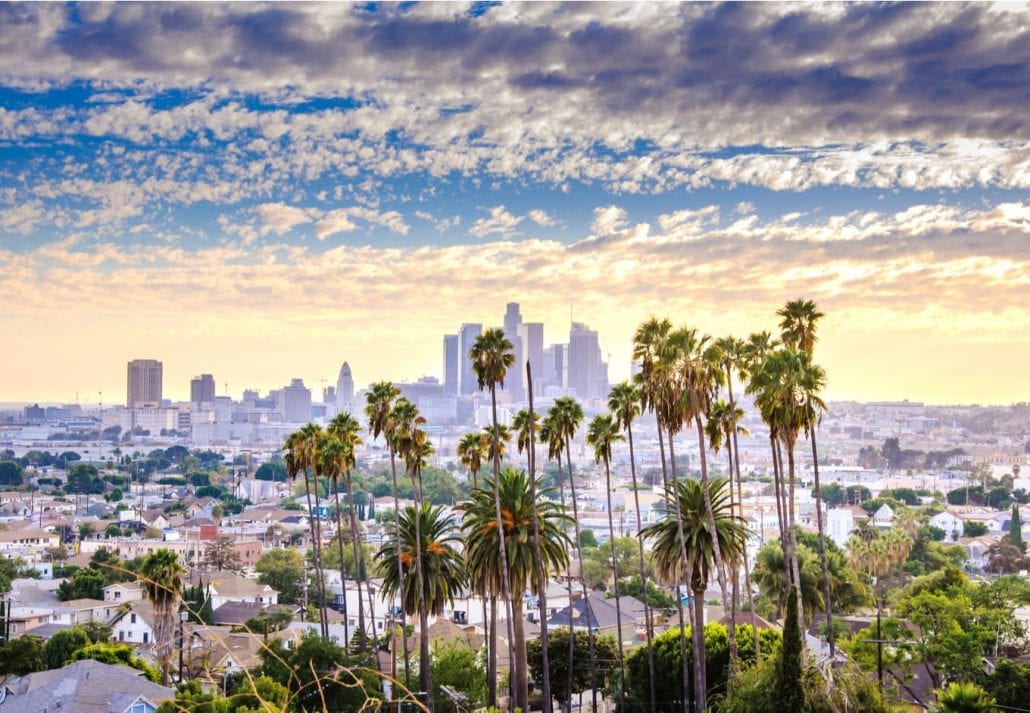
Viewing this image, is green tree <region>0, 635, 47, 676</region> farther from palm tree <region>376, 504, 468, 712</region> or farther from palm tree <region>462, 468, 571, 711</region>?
palm tree <region>462, 468, 571, 711</region>

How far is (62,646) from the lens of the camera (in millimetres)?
45219

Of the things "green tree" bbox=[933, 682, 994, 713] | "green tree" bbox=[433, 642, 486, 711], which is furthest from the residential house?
"green tree" bbox=[933, 682, 994, 713]

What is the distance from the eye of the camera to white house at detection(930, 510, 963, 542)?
127756 millimetres

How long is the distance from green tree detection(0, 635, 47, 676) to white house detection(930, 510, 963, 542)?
116805mm

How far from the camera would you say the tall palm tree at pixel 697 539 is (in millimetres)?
28156

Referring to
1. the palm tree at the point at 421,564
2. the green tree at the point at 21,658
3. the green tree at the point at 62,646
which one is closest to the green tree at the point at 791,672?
the palm tree at the point at 421,564

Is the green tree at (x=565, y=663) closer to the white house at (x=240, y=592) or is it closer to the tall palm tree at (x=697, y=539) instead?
the tall palm tree at (x=697, y=539)

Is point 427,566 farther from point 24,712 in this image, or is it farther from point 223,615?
point 223,615

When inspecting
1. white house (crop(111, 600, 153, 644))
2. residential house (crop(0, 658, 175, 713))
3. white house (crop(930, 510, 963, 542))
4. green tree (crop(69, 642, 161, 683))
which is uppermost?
residential house (crop(0, 658, 175, 713))

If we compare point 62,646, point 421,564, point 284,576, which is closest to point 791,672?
point 421,564

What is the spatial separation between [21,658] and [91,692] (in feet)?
39.9

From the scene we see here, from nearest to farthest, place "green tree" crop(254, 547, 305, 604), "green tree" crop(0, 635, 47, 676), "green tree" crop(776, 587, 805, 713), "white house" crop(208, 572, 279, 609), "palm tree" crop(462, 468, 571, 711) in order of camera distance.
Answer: "green tree" crop(776, 587, 805, 713), "palm tree" crop(462, 468, 571, 711), "green tree" crop(0, 635, 47, 676), "white house" crop(208, 572, 279, 609), "green tree" crop(254, 547, 305, 604)

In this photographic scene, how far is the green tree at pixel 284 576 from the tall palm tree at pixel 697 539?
55169 millimetres

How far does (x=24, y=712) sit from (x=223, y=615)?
36872mm
